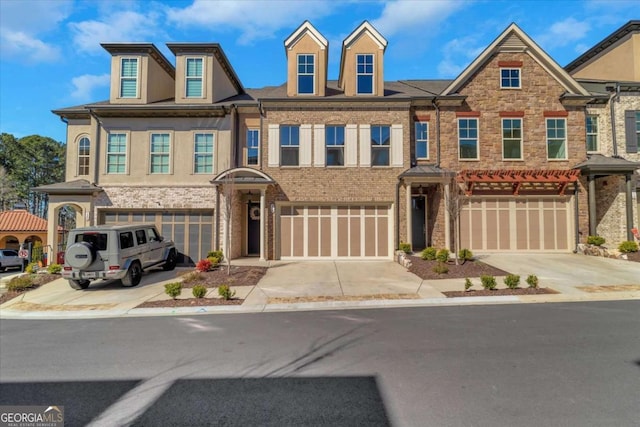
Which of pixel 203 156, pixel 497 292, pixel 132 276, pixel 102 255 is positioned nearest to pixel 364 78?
pixel 203 156

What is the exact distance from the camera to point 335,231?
15.8 meters

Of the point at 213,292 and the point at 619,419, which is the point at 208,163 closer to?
the point at 213,292

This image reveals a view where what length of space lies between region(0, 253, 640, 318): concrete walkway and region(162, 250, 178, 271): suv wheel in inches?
23.5

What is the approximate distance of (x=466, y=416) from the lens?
3.36 meters

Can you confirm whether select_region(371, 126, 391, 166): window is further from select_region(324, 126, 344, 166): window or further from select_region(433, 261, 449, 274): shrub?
select_region(433, 261, 449, 274): shrub

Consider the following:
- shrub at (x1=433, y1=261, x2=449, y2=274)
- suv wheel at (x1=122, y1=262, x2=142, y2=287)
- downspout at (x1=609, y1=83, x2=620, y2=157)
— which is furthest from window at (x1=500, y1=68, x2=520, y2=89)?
suv wheel at (x1=122, y1=262, x2=142, y2=287)

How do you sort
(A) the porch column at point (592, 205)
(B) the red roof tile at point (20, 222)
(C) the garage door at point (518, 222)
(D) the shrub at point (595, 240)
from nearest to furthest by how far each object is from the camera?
(D) the shrub at point (595, 240) < (A) the porch column at point (592, 205) < (C) the garage door at point (518, 222) < (B) the red roof tile at point (20, 222)

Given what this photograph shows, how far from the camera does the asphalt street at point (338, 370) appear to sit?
3465 millimetres

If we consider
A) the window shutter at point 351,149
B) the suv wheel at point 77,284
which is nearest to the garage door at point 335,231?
the window shutter at point 351,149

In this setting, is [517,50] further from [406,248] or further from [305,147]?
[305,147]

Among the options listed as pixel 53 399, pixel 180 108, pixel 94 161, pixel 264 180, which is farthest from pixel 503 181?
pixel 94 161

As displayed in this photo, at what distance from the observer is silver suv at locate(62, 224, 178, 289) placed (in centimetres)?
1011

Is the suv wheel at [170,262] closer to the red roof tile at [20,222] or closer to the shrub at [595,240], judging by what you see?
the shrub at [595,240]

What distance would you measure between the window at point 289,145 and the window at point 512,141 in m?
10.4
